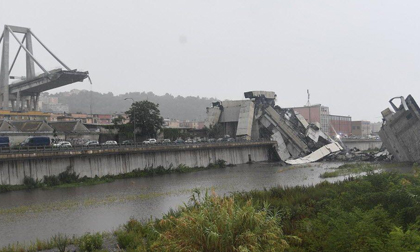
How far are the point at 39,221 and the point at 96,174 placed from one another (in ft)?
76.2

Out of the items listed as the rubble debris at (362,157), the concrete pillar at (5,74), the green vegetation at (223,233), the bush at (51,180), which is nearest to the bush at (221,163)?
the rubble debris at (362,157)

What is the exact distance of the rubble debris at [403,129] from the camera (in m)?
55.6

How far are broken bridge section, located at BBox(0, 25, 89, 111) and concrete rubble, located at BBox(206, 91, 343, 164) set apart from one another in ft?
118

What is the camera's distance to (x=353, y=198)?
1834 cm

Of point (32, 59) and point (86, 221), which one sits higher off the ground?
point (32, 59)

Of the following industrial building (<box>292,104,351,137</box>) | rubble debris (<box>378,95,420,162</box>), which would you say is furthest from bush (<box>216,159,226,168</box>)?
industrial building (<box>292,104,351,137</box>)

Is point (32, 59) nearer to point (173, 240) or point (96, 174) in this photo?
point (96, 174)

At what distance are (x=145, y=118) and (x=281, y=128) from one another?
2999cm

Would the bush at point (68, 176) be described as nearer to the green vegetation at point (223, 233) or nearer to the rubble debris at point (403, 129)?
the green vegetation at point (223, 233)

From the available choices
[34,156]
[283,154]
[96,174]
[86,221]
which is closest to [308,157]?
[283,154]

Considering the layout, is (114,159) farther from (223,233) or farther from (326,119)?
(326,119)

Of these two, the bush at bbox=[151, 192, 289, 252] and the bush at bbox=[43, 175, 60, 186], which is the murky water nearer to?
the bush at bbox=[43, 175, 60, 186]

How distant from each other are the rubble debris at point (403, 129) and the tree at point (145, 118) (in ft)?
138

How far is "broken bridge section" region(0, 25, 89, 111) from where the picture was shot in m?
84.8
